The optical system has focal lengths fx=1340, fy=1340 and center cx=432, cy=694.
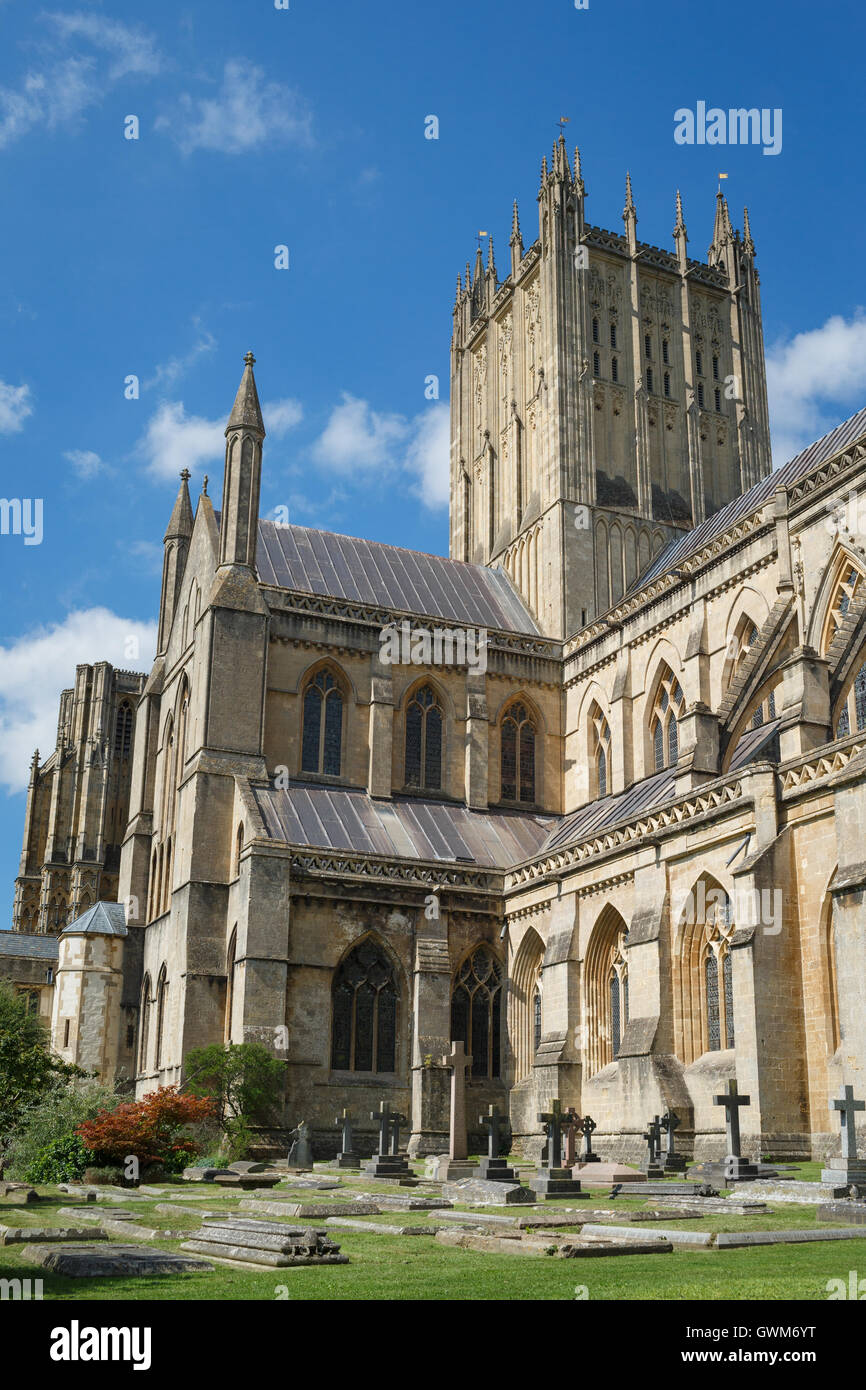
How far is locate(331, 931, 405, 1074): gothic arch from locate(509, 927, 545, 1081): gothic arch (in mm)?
3115

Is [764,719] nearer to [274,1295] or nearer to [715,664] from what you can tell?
[715,664]

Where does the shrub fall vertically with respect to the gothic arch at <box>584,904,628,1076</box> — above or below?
below

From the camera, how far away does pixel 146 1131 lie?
24.6m

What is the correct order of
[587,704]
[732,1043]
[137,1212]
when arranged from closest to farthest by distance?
[137,1212], [732,1043], [587,704]

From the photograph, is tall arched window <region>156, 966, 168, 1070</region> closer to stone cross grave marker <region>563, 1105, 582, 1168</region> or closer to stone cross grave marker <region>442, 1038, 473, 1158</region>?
stone cross grave marker <region>442, 1038, 473, 1158</region>

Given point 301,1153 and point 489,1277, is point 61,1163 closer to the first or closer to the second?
point 301,1153

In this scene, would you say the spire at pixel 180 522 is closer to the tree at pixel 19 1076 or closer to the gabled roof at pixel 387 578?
the gabled roof at pixel 387 578

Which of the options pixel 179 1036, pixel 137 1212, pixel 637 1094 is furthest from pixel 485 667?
pixel 137 1212

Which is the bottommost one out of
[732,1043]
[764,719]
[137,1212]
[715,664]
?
[137,1212]

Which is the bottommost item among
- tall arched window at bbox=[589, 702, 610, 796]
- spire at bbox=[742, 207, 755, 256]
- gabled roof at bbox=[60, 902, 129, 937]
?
gabled roof at bbox=[60, 902, 129, 937]

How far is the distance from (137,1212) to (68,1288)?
7601 mm

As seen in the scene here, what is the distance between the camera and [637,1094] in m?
27.5

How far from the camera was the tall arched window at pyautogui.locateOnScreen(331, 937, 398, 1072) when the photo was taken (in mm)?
34000

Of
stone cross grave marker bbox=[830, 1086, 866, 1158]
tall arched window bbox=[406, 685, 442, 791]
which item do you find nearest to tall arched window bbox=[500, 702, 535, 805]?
tall arched window bbox=[406, 685, 442, 791]
